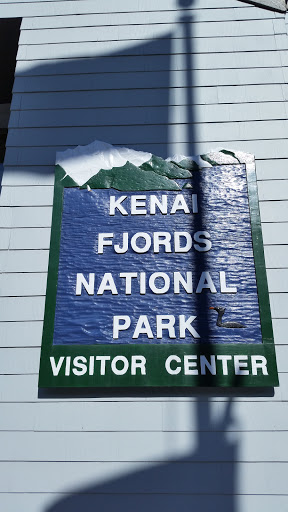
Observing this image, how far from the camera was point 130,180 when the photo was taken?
3750 millimetres

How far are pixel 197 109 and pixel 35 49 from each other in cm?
143

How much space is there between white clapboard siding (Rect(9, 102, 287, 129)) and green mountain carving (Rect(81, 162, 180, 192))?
41 cm

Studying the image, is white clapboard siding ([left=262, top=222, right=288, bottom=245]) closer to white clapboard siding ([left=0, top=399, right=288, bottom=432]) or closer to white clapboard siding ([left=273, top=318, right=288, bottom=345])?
white clapboard siding ([left=273, top=318, right=288, bottom=345])

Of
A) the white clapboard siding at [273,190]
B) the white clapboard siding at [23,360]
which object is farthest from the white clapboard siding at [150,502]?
the white clapboard siding at [273,190]

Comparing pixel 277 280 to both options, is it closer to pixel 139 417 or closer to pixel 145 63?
pixel 139 417

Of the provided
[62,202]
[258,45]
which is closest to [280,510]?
[62,202]

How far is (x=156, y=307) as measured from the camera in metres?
3.32

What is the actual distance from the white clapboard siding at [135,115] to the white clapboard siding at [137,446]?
7.25 feet

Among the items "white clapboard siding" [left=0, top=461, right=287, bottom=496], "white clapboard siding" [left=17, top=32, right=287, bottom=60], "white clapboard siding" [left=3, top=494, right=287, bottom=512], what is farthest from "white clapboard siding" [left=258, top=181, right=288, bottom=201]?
"white clapboard siding" [left=3, top=494, right=287, bottom=512]

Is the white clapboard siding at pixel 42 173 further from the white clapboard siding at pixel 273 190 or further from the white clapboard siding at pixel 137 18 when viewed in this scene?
the white clapboard siding at pixel 137 18

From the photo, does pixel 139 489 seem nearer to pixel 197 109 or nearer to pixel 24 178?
pixel 24 178

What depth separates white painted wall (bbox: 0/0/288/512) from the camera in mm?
2928

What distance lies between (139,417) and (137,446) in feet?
0.52

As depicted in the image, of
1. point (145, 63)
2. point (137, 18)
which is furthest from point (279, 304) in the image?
point (137, 18)
